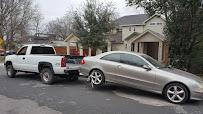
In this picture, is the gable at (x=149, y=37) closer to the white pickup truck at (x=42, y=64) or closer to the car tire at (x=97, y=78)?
the white pickup truck at (x=42, y=64)

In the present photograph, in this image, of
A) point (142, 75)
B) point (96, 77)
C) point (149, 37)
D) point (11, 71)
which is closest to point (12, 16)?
point (149, 37)

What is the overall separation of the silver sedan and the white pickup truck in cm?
87

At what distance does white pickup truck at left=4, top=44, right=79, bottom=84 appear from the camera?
10562mm

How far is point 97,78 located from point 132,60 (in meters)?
1.54

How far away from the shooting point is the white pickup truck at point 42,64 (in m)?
10.6

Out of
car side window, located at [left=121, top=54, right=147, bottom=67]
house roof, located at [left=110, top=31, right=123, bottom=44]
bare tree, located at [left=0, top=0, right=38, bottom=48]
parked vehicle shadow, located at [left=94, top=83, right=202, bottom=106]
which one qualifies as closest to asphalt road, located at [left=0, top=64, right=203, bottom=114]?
parked vehicle shadow, located at [left=94, top=83, right=202, bottom=106]

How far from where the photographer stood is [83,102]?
7.75 m

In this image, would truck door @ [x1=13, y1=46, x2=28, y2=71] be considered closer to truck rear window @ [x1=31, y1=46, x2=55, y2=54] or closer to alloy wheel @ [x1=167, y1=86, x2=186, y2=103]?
truck rear window @ [x1=31, y1=46, x2=55, y2=54]

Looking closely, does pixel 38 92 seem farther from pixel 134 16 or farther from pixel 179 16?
pixel 134 16

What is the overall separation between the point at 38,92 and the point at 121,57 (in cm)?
330

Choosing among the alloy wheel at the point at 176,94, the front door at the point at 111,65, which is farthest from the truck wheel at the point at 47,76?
the alloy wheel at the point at 176,94

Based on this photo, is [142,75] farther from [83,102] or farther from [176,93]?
[83,102]

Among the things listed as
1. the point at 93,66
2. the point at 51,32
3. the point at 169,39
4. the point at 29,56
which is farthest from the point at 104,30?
the point at 51,32

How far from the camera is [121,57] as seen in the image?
9328 millimetres
